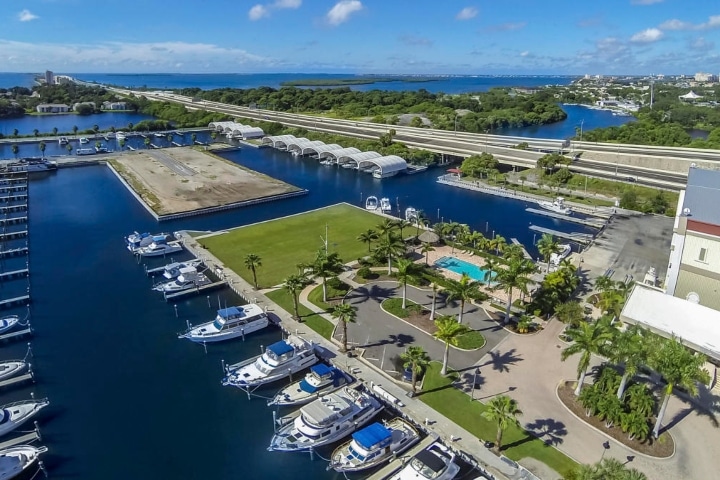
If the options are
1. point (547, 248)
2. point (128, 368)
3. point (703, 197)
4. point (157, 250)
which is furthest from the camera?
point (157, 250)

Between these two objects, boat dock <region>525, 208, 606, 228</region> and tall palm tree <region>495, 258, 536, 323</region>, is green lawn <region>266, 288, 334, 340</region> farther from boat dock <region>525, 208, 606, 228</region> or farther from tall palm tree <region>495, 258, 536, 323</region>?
boat dock <region>525, 208, 606, 228</region>

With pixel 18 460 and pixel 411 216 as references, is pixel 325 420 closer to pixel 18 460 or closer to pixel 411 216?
pixel 18 460

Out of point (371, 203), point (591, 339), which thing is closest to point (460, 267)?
point (591, 339)

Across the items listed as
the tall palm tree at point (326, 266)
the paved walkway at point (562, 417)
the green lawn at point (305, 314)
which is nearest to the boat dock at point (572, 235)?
the paved walkway at point (562, 417)

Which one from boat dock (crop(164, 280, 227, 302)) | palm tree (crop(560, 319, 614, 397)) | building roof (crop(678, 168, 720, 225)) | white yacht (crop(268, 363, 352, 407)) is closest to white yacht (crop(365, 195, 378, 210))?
boat dock (crop(164, 280, 227, 302))

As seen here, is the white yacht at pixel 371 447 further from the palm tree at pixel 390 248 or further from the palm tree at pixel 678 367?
the palm tree at pixel 390 248
